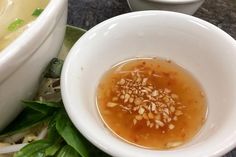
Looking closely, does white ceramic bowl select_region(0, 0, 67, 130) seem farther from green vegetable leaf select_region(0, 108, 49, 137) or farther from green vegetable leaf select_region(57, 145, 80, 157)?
green vegetable leaf select_region(57, 145, 80, 157)

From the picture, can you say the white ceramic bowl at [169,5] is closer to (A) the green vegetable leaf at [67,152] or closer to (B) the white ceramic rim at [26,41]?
(B) the white ceramic rim at [26,41]

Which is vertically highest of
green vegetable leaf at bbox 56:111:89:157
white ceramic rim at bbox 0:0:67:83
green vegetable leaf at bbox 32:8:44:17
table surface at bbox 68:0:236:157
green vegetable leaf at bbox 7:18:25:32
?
white ceramic rim at bbox 0:0:67:83

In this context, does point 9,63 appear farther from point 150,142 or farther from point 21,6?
point 150,142

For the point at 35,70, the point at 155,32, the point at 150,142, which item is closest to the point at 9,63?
the point at 35,70

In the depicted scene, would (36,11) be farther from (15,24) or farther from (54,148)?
(54,148)

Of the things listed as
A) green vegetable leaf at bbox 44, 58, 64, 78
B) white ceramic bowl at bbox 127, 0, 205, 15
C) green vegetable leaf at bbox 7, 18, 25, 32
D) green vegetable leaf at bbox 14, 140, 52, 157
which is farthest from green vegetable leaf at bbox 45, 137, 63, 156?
white ceramic bowl at bbox 127, 0, 205, 15

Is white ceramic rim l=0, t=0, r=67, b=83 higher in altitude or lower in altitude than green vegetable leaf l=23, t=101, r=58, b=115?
higher
